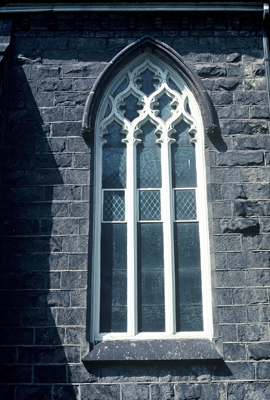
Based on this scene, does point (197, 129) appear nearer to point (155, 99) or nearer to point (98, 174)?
point (155, 99)

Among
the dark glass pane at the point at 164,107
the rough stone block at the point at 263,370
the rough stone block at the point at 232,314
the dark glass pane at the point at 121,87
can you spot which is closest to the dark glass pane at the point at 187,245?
the rough stone block at the point at 232,314

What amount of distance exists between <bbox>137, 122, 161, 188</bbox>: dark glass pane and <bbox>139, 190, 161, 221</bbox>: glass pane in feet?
0.34

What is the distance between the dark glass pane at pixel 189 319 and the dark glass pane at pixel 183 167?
1627 millimetres

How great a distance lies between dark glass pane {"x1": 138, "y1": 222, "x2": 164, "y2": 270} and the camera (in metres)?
5.79

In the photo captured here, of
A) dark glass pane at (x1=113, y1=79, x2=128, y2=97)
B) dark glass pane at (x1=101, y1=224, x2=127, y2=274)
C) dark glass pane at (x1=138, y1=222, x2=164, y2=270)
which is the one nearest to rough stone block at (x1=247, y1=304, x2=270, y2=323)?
→ dark glass pane at (x1=138, y1=222, x2=164, y2=270)

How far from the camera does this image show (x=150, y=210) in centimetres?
599

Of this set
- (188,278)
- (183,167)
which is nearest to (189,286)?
(188,278)

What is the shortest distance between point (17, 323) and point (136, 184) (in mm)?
2324

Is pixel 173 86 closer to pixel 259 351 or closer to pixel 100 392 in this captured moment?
pixel 259 351

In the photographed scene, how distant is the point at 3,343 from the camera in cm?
529

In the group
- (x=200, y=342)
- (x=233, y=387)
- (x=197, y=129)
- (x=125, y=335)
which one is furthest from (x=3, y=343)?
(x=197, y=129)

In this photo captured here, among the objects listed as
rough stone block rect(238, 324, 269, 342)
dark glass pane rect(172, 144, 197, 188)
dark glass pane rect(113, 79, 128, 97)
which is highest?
dark glass pane rect(113, 79, 128, 97)

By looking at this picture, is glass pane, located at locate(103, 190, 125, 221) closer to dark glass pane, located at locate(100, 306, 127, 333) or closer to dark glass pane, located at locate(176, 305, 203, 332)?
dark glass pane, located at locate(100, 306, 127, 333)

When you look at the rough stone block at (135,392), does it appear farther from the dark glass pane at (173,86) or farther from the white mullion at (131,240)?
the dark glass pane at (173,86)
